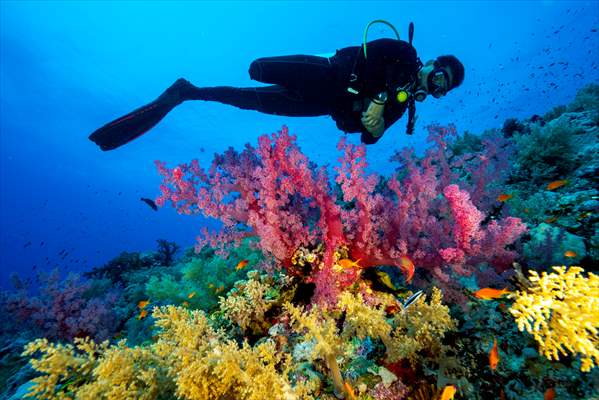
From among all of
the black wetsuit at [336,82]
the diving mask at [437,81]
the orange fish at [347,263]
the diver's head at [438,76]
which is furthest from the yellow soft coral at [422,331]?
the diving mask at [437,81]

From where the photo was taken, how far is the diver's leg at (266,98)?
5.74 metres

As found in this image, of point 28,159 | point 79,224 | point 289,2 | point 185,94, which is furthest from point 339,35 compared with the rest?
point 79,224

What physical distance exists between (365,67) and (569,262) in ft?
11.4

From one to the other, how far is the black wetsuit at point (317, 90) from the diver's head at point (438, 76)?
172 millimetres

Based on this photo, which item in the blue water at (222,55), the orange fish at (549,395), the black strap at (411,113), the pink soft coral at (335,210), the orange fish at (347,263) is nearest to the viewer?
the orange fish at (549,395)

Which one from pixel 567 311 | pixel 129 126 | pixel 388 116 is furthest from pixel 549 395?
pixel 129 126

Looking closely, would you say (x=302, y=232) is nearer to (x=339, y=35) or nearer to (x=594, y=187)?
(x=594, y=187)

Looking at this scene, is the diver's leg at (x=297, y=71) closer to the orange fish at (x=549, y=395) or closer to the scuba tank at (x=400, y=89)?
the scuba tank at (x=400, y=89)

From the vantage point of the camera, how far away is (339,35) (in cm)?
6081

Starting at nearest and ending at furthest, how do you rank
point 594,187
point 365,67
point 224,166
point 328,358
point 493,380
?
point 328,358 < point 493,380 < point 224,166 < point 594,187 < point 365,67

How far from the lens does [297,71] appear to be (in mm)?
4895

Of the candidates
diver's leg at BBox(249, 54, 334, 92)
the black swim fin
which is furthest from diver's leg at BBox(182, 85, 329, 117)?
the black swim fin

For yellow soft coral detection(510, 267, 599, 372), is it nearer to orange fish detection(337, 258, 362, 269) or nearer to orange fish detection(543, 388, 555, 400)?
orange fish detection(543, 388, 555, 400)

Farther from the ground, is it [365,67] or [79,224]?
[79,224]
